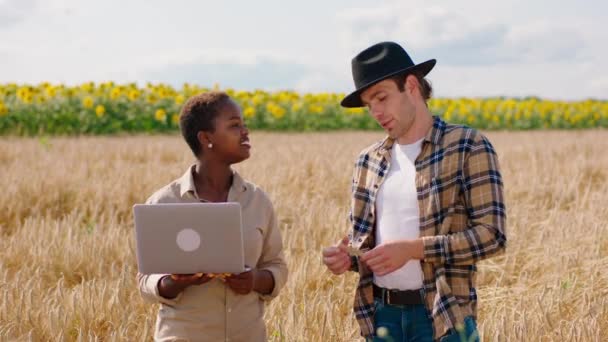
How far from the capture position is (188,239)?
8.15ft

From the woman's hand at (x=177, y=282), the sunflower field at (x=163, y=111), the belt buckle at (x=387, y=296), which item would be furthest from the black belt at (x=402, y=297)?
the sunflower field at (x=163, y=111)

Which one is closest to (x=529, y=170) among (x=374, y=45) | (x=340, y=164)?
(x=340, y=164)

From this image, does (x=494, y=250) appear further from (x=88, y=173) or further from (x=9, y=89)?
(x=9, y=89)

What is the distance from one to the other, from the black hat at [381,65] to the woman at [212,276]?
0.44 meters

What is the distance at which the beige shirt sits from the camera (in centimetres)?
267

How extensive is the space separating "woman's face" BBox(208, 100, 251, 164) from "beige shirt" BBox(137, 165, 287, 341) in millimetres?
84

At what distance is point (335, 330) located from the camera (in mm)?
3471

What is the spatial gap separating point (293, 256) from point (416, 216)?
7.37 ft

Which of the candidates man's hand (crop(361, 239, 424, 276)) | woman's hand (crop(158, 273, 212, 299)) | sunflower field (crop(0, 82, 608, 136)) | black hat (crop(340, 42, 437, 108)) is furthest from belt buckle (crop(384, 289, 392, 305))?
sunflower field (crop(0, 82, 608, 136))

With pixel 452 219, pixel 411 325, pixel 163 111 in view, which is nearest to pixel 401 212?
pixel 452 219

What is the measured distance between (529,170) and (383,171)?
20.9 feet

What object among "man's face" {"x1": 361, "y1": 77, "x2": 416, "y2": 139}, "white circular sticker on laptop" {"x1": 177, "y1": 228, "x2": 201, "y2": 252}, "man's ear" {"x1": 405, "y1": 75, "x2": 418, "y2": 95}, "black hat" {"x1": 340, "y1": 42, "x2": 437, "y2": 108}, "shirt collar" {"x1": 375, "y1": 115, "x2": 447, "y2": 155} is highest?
"black hat" {"x1": 340, "y1": 42, "x2": 437, "y2": 108}

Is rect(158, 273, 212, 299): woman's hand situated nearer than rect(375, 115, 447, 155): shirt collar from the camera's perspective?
Yes

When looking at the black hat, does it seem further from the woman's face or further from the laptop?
the laptop
